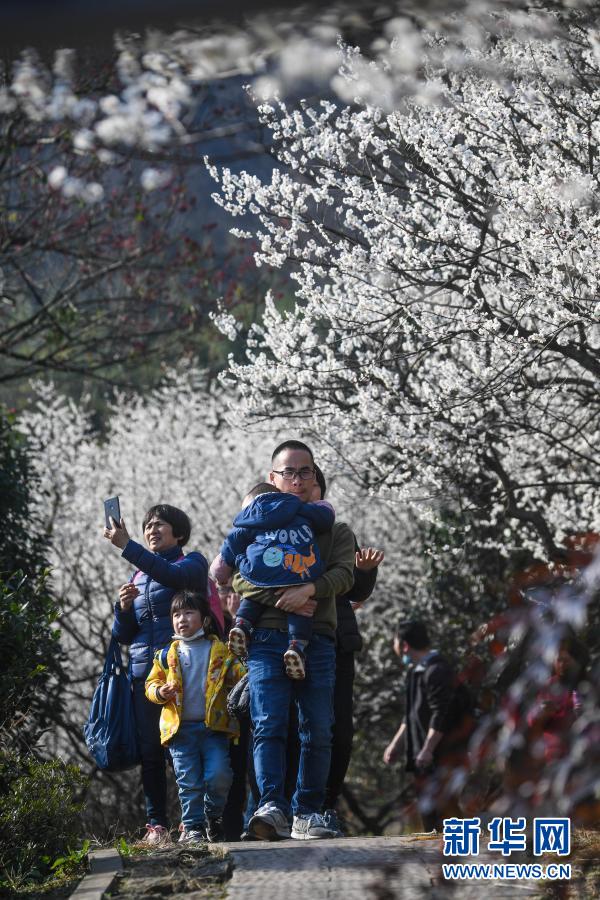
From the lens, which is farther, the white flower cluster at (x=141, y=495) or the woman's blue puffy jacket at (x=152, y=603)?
the white flower cluster at (x=141, y=495)

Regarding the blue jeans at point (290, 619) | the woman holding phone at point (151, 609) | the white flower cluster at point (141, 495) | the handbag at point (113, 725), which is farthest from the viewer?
the white flower cluster at point (141, 495)

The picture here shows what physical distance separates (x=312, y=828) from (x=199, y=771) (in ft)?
2.16

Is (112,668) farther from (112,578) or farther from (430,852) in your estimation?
(112,578)

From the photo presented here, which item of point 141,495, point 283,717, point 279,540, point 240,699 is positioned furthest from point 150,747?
point 141,495

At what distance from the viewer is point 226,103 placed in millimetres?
12094

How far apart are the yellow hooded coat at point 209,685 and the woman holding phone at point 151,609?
174 mm

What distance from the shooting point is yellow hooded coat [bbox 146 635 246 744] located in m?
4.89

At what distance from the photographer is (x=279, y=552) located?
4730 millimetres

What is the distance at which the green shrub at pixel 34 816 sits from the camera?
13.0 ft

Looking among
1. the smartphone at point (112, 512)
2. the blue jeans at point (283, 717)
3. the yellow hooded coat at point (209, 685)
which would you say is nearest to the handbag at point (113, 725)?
the yellow hooded coat at point (209, 685)

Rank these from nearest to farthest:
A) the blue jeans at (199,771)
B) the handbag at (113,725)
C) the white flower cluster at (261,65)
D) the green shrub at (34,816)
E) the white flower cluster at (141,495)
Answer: the white flower cluster at (261,65), the green shrub at (34,816), the blue jeans at (199,771), the handbag at (113,725), the white flower cluster at (141,495)

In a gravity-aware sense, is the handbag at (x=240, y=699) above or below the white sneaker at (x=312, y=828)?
above

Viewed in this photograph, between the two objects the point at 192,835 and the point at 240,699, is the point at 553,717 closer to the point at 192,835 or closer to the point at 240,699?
the point at 240,699

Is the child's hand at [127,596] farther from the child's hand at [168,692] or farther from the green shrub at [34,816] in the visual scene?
the green shrub at [34,816]
